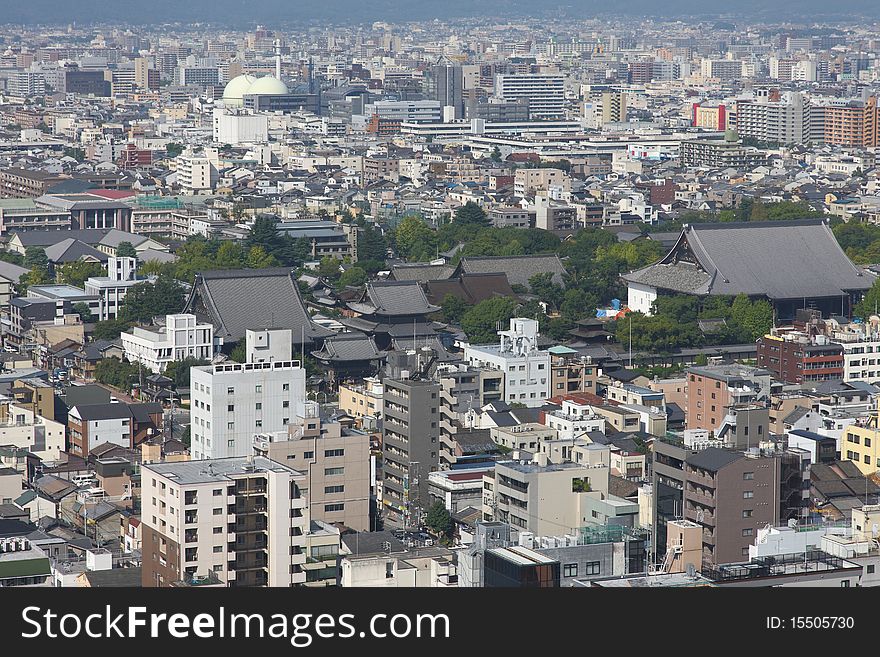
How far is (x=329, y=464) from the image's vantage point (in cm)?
1011

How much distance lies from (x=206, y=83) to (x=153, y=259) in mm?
38605

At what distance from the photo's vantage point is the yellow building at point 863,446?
11031 mm

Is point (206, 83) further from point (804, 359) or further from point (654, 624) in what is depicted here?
point (654, 624)

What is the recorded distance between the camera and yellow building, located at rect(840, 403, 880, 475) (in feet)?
36.2

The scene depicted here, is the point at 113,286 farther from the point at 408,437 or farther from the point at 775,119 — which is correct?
the point at 775,119

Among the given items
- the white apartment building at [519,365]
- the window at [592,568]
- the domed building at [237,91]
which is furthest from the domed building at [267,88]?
the window at [592,568]

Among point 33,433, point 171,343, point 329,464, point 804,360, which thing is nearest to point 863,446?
point 329,464

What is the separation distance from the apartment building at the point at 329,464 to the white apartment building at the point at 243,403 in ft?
4.92

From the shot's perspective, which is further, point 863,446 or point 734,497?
point 863,446

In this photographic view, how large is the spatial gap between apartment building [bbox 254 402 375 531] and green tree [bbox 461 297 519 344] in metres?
6.79

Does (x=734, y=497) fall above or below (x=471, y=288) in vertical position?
above

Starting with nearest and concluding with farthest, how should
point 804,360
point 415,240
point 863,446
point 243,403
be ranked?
point 863,446 → point 243,403 → point 804,360 → point 415,240

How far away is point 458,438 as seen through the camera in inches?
459

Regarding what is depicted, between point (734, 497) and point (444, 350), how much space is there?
7474 mm
